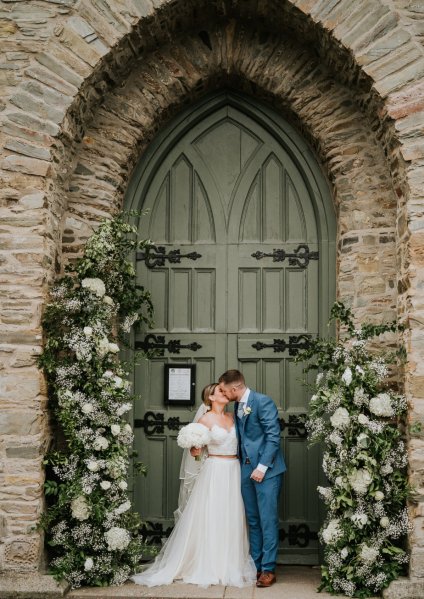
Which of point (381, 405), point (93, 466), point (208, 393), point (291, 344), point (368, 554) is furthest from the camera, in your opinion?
point (291, 344)

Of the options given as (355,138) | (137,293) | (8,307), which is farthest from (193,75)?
(8,307)

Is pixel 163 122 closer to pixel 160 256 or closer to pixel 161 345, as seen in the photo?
pixel 160 256

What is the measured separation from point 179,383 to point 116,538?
158 cm

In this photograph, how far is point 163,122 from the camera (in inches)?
268

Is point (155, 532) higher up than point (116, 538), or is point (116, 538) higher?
point (116, 538)

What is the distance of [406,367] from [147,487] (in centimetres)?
265

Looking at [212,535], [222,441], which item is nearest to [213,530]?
[212,535]

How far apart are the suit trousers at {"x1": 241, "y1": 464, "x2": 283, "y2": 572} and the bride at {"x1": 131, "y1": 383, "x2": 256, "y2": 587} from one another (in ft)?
0.24

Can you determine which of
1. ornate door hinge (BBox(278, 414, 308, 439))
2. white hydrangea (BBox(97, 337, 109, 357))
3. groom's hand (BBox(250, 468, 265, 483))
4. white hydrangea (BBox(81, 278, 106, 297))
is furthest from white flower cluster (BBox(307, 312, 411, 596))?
white hydrangea (BBox(81, 278, 106, 297))

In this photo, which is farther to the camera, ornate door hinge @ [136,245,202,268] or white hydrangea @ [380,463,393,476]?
ornate door hinge @ [136,245,202,268]

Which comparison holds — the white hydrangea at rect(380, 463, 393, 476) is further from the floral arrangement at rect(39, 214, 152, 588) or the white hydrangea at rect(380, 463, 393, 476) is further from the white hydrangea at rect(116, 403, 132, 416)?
the white hydrangea at rect(116, 403, 132, 416)

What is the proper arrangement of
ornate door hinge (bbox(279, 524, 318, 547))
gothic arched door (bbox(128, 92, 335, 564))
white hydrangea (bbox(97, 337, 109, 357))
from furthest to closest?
gothic arched door (bbox(128, 92, 335, 564)) → ornate door hinge (bbox(279, 524, 318, 547)) → white hydrangea (bbox(97, 337, 109, 357))

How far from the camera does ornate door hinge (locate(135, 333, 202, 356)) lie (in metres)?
6.70

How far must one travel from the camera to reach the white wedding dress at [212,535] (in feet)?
19.0
